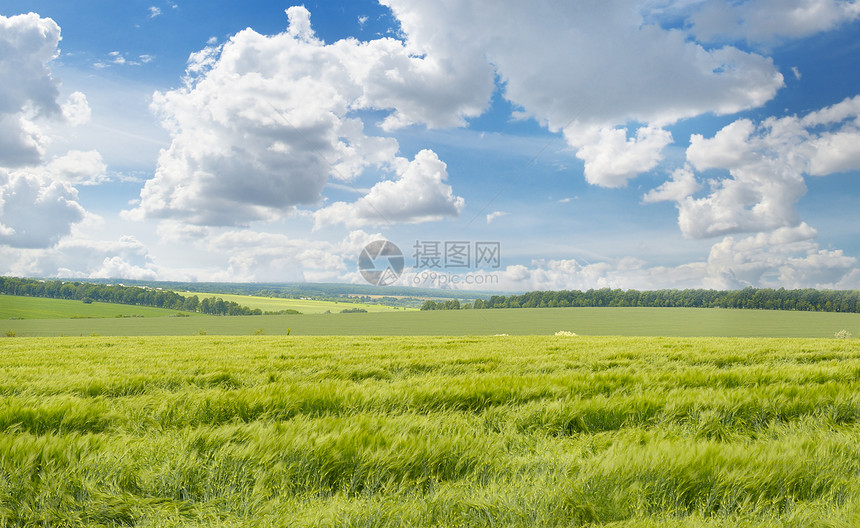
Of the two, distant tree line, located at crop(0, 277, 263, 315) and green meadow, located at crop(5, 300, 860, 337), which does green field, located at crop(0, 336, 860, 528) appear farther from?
distant tree line, located at crop(0, 277, 263, 315)

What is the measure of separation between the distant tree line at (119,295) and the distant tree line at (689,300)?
159ft

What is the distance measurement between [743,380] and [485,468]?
15.8ft

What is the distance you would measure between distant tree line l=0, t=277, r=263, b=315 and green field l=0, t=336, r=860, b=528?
310 ft

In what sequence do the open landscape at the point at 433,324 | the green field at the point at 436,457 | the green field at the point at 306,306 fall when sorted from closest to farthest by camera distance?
the green field at the point at 436,457
the open landscape at the point at 433,324
the green field at the point at 306,306

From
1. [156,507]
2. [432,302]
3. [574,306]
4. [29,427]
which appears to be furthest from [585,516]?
[574,306]

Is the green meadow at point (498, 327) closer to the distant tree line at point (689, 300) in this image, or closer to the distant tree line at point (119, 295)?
the distant tree line at point (689, 300)

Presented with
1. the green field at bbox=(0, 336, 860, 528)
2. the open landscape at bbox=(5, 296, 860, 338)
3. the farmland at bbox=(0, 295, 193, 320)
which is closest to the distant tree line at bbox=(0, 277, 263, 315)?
the farmland at bbox=(0, 295, 193, 320)

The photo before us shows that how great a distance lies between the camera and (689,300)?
92438 mm

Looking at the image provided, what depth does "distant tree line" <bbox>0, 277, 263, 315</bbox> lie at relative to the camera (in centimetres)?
9425

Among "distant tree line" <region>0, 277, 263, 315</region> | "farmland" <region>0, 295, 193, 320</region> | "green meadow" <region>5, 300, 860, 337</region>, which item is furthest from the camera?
"distant tree line" <region>0, 277, 263, 315</region>

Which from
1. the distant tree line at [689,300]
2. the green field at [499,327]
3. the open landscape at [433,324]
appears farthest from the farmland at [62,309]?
the distant tree line at [689,300]

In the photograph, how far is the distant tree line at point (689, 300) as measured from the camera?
277 ft

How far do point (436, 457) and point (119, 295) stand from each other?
124m

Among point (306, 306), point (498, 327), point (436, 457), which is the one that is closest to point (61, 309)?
point (306, 306)
